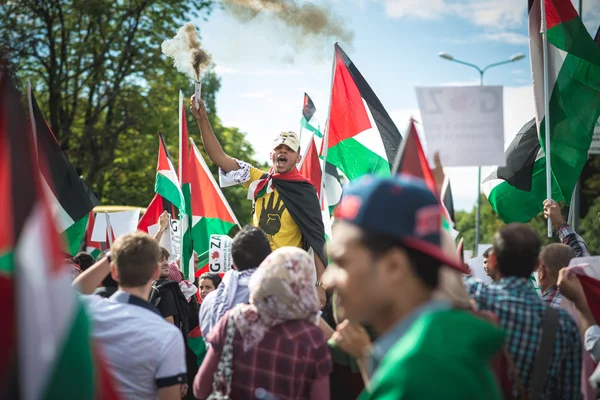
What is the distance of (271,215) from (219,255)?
47.6 inches

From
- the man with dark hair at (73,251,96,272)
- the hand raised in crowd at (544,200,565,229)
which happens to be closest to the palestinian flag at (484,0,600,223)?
the hand raised in crowd at (544,200,565,229)

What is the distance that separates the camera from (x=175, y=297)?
6586 millimetres

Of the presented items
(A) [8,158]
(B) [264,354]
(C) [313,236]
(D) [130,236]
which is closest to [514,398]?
(B) [264,354]

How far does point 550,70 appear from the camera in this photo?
7.75m

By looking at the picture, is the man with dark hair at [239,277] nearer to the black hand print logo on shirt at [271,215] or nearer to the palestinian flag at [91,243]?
the black hand print logo on shirt at [271,215]

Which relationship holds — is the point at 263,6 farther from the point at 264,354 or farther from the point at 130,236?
the point at 264,354

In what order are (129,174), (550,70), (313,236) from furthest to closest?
(129,174)
(550,70)
(313,236)

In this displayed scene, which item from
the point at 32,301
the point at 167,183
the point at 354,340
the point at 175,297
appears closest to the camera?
the point at 32,301

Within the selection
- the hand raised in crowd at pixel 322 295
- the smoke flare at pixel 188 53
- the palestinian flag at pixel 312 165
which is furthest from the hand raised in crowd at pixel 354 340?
the palestinian flag at pixel 312 165

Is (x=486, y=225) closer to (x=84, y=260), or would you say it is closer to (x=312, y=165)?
(x=312, y=165)

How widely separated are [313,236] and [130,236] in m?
3.25

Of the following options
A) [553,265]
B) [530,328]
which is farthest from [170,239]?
[530,328]

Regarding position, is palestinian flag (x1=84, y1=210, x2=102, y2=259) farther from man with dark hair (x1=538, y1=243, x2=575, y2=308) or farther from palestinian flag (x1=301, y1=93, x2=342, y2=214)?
man with dark hair (x1=538, y1=243, x2=575, y2=308)

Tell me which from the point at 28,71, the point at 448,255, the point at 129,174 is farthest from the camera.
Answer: the point at 129,174
